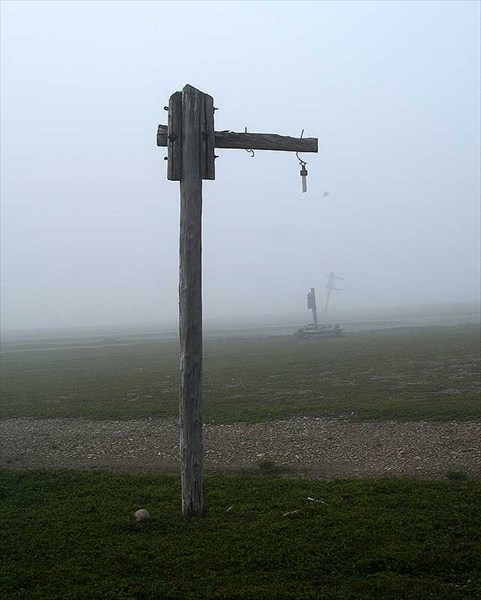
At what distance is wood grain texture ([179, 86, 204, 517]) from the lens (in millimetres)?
8266

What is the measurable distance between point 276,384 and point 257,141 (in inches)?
795

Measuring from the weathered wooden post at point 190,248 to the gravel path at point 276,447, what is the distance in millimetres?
4016

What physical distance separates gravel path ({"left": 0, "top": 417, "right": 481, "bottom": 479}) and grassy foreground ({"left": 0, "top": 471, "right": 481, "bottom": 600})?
2054mm

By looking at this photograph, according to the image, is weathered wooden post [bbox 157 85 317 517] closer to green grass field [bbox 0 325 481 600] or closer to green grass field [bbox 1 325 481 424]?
green grass field [bbox 0 325 481 600]

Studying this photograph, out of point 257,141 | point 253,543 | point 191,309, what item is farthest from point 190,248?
point 253,543

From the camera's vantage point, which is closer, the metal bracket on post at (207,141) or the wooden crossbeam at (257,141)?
the metal bracket on post at (207,141)

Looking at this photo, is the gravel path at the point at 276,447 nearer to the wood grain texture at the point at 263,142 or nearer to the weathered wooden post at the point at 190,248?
the weathered wooden post at the point at 190,248

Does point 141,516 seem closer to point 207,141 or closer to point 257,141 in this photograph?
point 207,141

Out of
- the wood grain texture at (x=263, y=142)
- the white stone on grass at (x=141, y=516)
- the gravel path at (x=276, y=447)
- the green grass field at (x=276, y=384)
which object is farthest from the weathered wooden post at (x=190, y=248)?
the green grass field at (x=276, y=384)

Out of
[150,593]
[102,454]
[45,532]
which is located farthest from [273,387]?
[150,593]

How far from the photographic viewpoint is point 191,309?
8.34 meters

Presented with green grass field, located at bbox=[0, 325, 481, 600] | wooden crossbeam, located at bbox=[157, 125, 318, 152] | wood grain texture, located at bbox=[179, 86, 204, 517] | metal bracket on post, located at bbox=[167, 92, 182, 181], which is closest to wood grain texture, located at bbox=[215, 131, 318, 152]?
wooden crossbeam, located at bbox=[157, 125, 318, 152]

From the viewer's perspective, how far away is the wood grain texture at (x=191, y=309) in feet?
27.1

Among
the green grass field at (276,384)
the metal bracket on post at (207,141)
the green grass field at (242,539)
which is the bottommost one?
the green grass field at (276,384)
